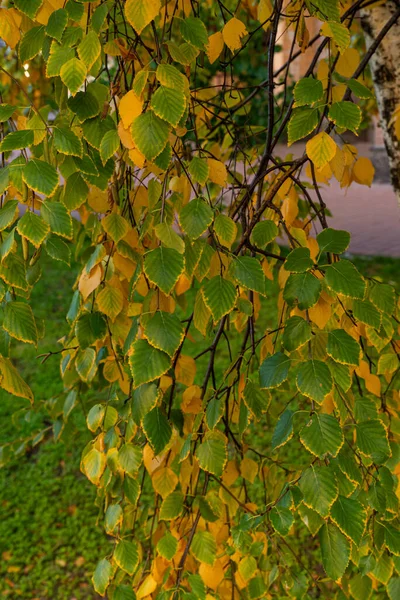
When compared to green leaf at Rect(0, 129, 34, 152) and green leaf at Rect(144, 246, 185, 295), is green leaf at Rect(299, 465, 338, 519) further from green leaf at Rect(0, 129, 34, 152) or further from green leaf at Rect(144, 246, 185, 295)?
green leaf at Rect(0, 129, 34, 152)

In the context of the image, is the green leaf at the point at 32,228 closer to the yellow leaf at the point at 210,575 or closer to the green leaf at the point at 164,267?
the green leaf at the point at 164,267

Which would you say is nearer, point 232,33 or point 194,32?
point 194,32

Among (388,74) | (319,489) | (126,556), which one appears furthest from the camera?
(388,74)

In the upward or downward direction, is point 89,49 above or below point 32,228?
above

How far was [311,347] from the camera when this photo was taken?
39.7 inches

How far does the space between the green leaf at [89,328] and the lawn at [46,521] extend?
2.12ft

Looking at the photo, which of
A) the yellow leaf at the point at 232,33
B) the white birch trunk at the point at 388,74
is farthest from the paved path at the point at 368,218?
the yellow leaf at the point at 232,33

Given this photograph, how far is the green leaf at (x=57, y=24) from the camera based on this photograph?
35.9 inches

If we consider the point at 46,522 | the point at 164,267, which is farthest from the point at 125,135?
the point at 46,522

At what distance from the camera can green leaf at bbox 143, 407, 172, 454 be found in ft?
3.36

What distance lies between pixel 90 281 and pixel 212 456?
41cm

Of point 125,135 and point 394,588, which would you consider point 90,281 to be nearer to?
point 125,135

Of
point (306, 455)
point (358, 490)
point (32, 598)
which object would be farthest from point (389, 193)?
point (358, 490)

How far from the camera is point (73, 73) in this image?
897 mm
